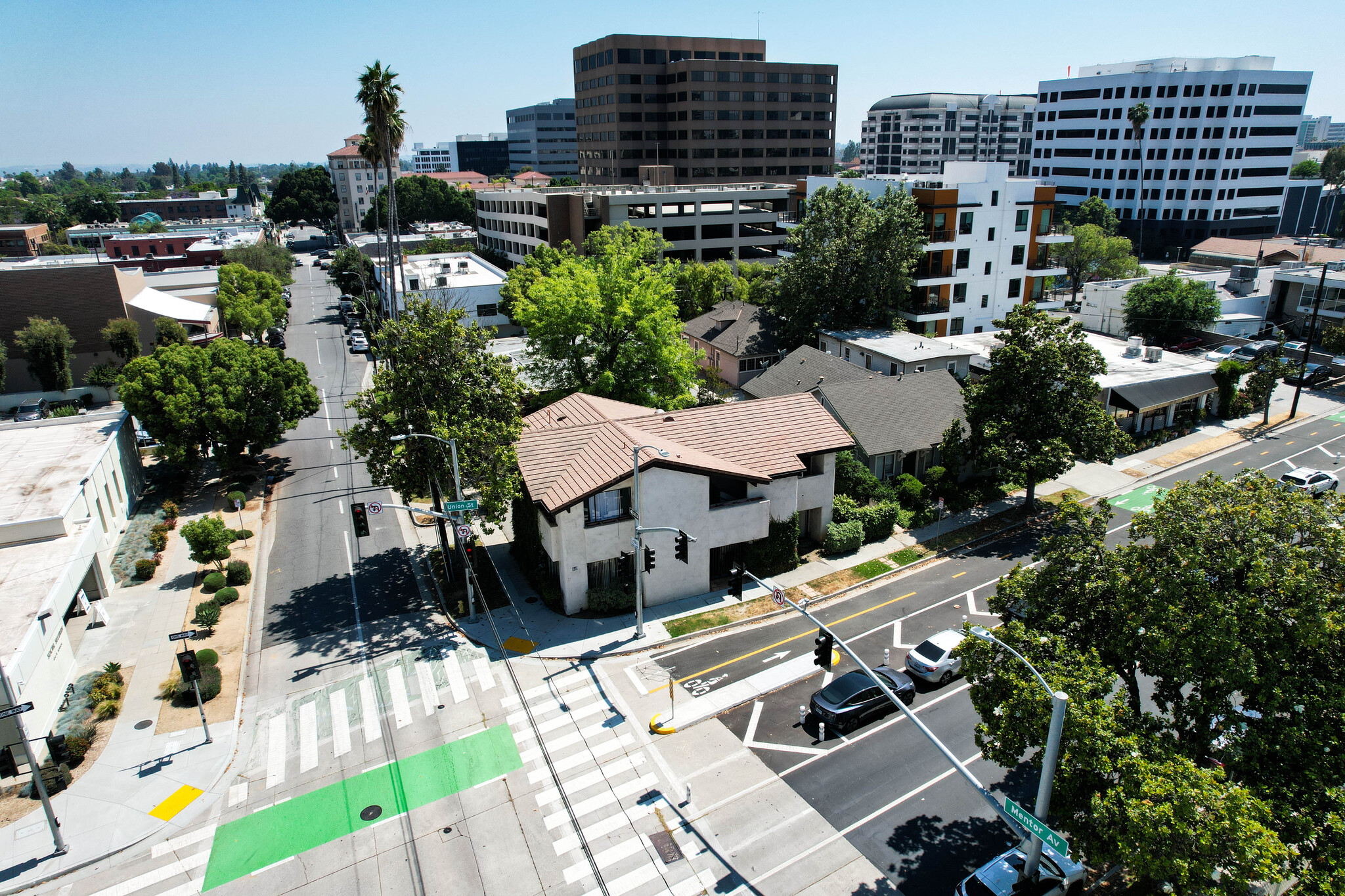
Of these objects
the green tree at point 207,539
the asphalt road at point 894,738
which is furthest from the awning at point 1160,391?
the green tree at point 207,539

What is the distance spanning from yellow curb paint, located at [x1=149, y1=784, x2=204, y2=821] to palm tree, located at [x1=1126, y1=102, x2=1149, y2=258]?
13265 cm

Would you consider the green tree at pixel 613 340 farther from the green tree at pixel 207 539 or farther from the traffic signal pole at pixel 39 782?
the traffic signal pole at pixel 39 782

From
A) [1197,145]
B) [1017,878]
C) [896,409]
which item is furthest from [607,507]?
[1197,145]

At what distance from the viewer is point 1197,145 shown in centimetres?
11375

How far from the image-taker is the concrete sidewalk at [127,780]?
840 inches

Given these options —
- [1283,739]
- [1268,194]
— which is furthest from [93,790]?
[1268,194]

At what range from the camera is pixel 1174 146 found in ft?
377

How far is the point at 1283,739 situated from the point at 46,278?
3344 inches

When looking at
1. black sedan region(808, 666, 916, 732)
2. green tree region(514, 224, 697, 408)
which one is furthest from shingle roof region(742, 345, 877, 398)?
black sedan region(808, 666, 916, 732)

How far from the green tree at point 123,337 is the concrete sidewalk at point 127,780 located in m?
39.6

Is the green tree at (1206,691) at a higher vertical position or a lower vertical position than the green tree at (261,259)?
lower

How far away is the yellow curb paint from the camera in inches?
894

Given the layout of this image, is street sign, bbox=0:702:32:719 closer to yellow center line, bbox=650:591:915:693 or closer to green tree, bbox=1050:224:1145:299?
yellow center line, bbox=650:591:915:693

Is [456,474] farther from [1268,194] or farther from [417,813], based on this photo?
[1268,194]
